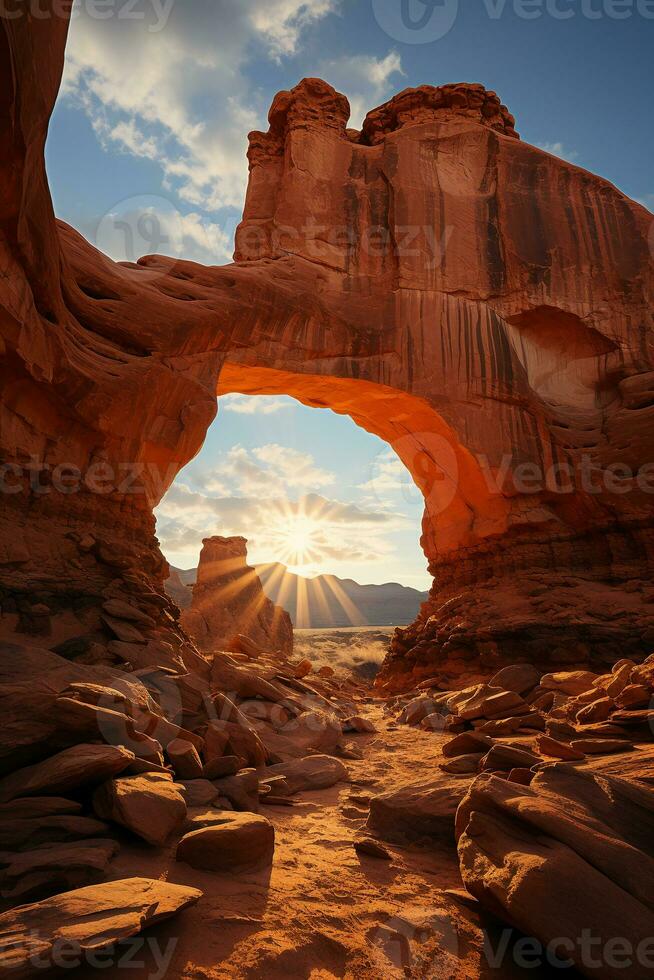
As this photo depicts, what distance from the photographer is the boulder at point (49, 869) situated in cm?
245

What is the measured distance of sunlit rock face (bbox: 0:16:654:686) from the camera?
851 cm

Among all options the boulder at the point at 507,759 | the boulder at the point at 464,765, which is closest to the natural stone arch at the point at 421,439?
the boulder at the point at 464,765

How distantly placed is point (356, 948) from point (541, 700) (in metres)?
6.35

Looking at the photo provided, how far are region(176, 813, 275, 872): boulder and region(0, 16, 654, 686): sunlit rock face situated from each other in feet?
17.5

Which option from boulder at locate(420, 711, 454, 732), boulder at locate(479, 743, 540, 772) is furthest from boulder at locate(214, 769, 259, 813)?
boulder at locate(420, 711, 454, 732)

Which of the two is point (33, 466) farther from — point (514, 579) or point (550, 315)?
point (550, 315)

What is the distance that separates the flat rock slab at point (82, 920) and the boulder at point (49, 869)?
0.94ft

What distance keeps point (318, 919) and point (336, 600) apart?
98011 mm

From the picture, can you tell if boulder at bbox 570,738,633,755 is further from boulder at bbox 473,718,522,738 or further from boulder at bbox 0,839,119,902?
boulder at bbox 0,839,119,902

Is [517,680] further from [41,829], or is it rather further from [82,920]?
[82,920]

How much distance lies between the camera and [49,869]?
256 centimetres

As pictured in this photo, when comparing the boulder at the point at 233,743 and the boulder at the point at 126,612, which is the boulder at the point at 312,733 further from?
the boulder at the point at 126,612

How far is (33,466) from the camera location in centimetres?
827

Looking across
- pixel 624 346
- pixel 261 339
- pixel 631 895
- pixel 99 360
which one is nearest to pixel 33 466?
pixel 99 360
